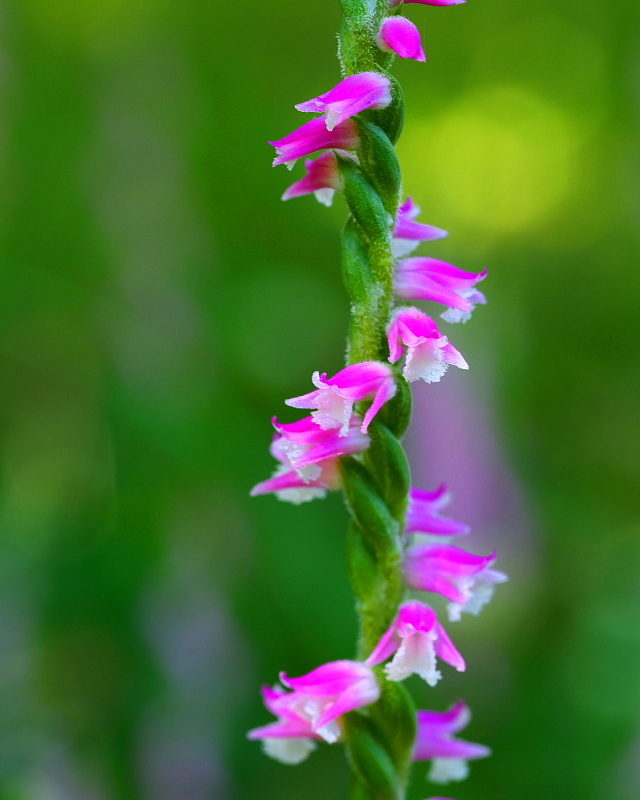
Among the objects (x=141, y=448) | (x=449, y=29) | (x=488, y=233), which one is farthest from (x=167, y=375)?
(x=449, y=29)

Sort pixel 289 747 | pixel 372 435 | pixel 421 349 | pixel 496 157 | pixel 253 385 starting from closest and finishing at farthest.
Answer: pixel 421 349 → pixel 372 435 → pixel 289 747 → pixel 253 385 → pixel 496 157

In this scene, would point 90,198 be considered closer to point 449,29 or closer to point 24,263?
point 24,263

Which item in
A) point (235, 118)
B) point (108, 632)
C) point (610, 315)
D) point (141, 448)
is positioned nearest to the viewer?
point (108, 632)

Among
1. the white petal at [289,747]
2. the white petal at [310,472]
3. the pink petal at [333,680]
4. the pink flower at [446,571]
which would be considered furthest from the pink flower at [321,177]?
the white petal at [289,747]

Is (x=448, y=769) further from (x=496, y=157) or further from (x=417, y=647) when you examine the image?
(x=496, y=157)

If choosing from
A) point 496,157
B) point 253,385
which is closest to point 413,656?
point 253,385

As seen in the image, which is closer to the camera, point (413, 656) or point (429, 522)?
point (413, 656)

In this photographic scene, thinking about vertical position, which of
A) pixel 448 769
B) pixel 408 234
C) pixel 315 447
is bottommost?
pixel 448 769

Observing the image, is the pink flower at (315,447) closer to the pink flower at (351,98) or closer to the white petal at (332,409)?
the white petal at (332,409)
